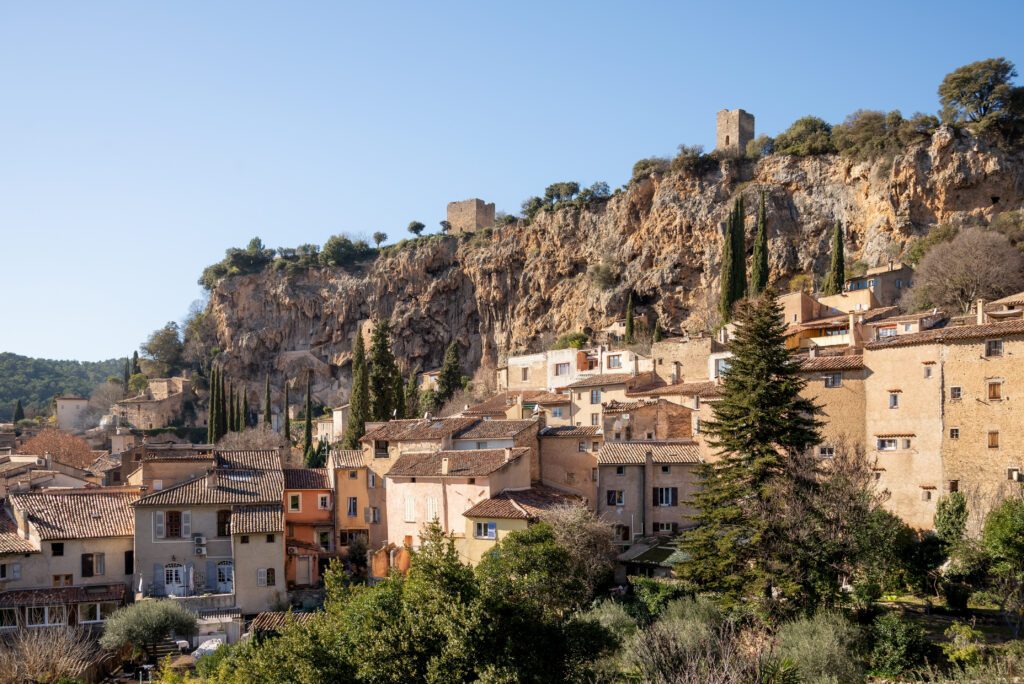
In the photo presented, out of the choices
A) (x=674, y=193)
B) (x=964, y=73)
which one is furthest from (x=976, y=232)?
(x=674, y=193)

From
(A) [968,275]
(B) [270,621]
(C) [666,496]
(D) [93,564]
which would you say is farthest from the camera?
(A) [968,275]

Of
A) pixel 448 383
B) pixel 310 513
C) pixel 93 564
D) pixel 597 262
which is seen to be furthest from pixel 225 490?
pixel 597 262

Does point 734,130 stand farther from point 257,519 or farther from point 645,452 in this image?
point 257,519

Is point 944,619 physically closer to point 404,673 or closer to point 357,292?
point 404,673

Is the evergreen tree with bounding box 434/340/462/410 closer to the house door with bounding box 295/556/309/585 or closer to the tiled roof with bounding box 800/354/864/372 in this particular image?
the house door with bounding box 295/556/309/585

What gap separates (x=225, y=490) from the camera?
41062 mm

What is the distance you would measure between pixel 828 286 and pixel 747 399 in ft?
98.9

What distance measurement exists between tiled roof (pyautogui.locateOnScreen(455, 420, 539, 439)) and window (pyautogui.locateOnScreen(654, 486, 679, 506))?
6709 millimetres

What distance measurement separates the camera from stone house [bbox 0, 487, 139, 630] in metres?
36.8

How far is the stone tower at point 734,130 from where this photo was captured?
270 feet

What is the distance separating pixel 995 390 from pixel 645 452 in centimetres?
1365

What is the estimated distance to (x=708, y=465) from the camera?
109 ft

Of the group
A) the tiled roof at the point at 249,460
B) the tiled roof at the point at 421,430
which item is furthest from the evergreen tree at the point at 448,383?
the tiled roof at the point at 249,460

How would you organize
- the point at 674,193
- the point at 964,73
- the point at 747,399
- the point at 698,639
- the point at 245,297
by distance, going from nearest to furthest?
the point at 698,639
the point at 747,399
the point at 964,73
the point at 674,193
the point at 245,297
